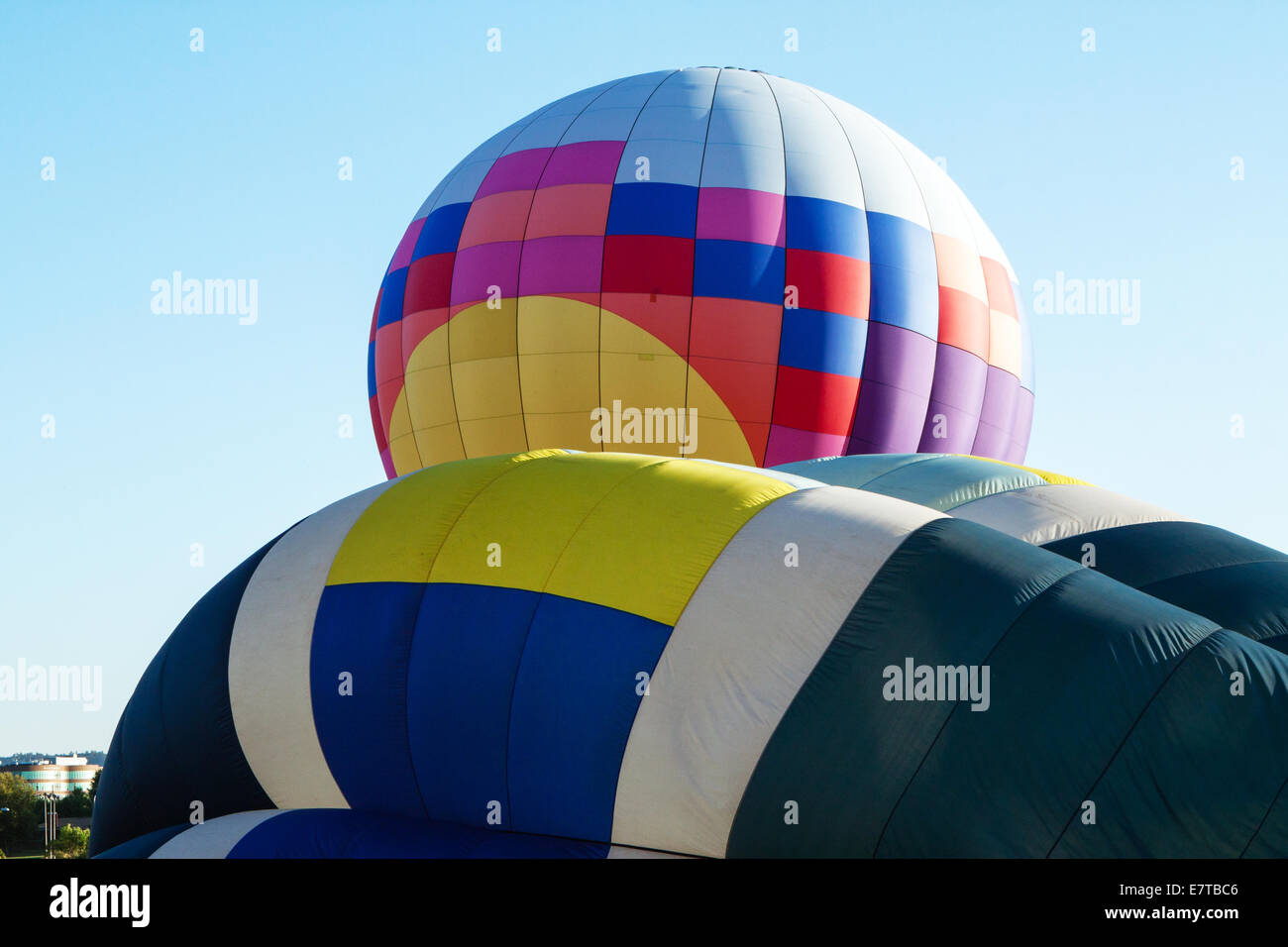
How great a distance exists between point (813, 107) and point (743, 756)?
10677 millimetres

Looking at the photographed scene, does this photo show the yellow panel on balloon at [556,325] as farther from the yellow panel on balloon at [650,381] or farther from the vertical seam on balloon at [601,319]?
the yellow panel on balloon at [650,381]

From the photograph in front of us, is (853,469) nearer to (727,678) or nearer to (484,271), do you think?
(727,678)

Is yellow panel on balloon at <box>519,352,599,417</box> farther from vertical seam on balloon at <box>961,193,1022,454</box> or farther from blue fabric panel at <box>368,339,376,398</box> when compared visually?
vertical seam on balloon at <box>961,193,1022,454</box>

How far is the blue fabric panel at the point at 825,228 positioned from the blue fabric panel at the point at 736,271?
37 cm

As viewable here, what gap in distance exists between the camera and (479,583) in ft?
21.0

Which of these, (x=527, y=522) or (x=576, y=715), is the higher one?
(x=527, y=522)

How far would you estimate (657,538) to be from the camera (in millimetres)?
6219

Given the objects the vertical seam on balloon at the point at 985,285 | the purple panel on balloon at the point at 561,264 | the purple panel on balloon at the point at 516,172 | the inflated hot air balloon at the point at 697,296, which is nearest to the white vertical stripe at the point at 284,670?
the inflated hot air balloon at the point at 697,296

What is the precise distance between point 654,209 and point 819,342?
2.01 m

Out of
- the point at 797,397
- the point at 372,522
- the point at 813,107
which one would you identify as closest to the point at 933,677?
the point at 372,522

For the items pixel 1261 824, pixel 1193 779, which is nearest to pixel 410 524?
pixel 1193 779

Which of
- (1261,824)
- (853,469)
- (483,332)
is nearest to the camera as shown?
(1261,824)

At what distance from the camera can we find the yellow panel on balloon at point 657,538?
237 inches
